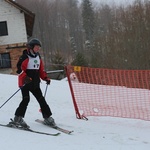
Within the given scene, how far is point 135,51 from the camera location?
3116cm

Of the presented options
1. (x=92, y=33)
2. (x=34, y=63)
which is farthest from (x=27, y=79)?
(x=92, y=33)

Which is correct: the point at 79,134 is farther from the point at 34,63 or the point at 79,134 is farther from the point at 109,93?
the point at 109,93

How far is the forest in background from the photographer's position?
31.5 m

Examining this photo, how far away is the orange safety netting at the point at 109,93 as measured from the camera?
7488 mm

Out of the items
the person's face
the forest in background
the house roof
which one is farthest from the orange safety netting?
the forest in background

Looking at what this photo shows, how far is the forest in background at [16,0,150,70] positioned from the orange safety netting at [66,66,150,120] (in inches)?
869

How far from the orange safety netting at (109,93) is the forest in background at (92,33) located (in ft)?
72.4

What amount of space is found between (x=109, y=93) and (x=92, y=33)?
A: 64.8 m

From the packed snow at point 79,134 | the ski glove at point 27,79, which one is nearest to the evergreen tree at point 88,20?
the packed snow at point 79,134

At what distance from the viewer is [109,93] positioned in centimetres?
845

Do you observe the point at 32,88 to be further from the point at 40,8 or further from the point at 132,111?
the point at 40,8

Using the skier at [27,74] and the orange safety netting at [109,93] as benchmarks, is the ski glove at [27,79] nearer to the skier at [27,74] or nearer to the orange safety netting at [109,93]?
the skier at [27,74]

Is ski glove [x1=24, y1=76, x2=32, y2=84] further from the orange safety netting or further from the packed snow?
the orange safety netting

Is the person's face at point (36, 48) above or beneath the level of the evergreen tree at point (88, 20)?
beneath
